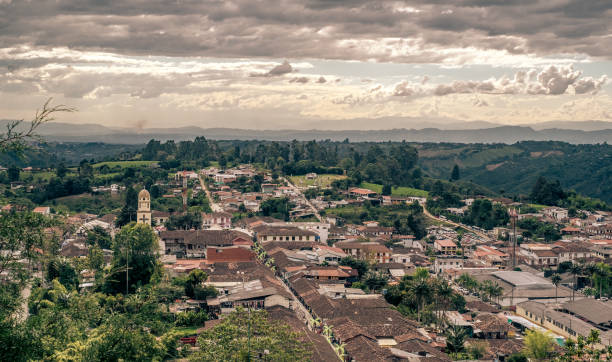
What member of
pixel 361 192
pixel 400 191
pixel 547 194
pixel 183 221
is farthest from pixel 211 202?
pixel 547 194

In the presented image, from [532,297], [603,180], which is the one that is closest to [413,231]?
[532,297]

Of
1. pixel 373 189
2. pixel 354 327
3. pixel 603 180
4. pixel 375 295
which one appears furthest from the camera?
pixel 603 180

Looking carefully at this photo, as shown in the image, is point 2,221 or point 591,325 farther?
point 591,325

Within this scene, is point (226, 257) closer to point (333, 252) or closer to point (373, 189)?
point (333, 252)

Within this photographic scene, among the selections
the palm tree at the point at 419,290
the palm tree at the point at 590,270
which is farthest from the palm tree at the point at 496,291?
the palm tree at the point at 419,290

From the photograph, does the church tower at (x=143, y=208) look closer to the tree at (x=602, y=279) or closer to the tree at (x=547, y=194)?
the tree at (x=602, y=279)

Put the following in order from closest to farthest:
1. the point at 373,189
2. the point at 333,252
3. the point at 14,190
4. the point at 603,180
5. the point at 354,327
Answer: the point at 354,327
the point at 333,252
the point at 14,190
the point at 373,189
the point at 603,180

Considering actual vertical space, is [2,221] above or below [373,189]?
above
